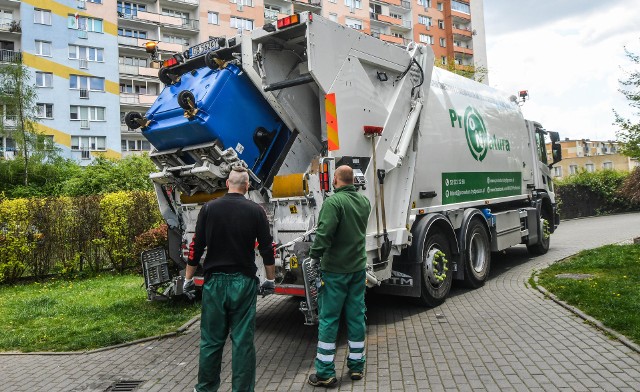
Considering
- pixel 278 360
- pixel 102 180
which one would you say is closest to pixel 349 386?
pixel 278 360

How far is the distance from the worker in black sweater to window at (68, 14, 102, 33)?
38899 millimetres

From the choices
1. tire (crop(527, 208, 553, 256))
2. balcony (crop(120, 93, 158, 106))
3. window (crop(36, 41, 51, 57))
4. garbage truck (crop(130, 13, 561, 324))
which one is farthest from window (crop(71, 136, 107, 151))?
tire (crop(527, 208, 553, 256))

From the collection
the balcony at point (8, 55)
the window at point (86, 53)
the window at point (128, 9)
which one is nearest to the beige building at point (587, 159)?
the window at point (128, 9)

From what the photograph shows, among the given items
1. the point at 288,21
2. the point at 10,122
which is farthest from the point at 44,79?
the point at 288,21

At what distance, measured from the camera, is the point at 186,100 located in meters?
5.06

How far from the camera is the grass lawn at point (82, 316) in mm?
5926

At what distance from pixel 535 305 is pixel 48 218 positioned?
9618 millimetres

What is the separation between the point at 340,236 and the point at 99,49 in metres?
38.7

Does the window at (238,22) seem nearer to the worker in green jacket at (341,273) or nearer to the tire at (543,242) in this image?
the tire at (543,242)

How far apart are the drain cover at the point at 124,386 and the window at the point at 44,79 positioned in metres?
36.5

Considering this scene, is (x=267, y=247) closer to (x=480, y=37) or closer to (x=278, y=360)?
(x=278, y=360)

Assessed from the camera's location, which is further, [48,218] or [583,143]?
[583,143]

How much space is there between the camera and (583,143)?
65938 mm

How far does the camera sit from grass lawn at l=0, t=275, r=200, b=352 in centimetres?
593
